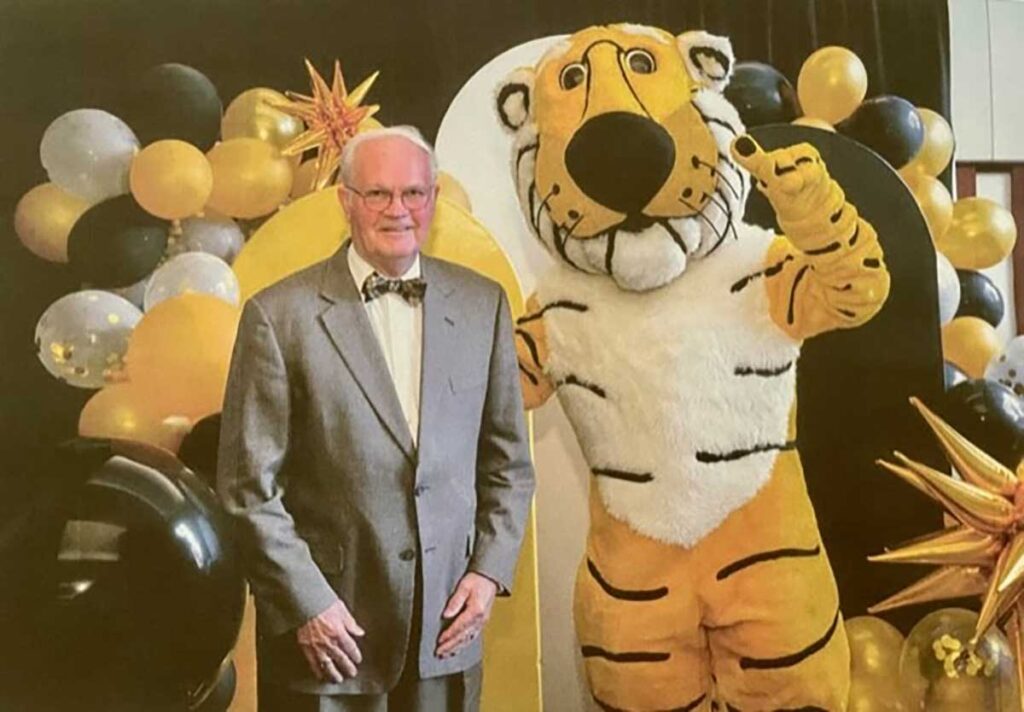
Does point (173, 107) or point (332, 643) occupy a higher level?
point (173, 107)

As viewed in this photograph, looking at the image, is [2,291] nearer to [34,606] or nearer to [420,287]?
[34,606]

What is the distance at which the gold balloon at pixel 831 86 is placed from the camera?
73.5 inches

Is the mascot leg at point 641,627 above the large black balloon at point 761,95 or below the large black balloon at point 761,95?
below

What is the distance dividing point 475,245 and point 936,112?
866 millimetres

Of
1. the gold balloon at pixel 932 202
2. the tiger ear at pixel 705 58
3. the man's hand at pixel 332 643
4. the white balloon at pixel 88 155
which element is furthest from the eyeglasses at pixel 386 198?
the gold balloon at pixel 932 202

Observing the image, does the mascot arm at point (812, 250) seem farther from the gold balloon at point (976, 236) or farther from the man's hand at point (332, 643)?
the man's hand at point (332, 643)

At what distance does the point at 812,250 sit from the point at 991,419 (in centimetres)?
43

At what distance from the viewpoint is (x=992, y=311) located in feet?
6.39

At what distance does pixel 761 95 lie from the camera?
1.82 metres

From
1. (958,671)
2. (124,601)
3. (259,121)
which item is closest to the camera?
(124,601)

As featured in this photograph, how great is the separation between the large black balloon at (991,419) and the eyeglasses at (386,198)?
3.12ft

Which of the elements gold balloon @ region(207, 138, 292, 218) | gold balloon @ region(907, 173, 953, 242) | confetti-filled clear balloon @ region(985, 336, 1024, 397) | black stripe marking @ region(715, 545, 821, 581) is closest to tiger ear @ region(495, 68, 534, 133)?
gold balloon @ region(207, 138, 292, 218)

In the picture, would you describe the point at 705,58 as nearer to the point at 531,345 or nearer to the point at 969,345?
the point at 531,345

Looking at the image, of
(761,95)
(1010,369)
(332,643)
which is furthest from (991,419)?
(332,643)
